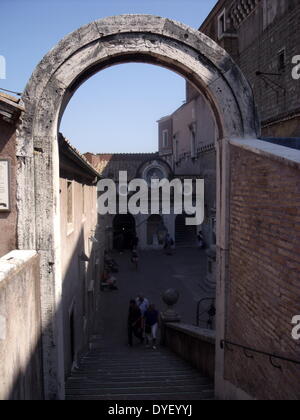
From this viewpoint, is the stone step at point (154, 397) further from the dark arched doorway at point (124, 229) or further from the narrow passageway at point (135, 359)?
the dark arched doorway at point (124, 229)

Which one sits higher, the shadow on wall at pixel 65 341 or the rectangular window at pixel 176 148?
the rectangular window at pixel 176 148

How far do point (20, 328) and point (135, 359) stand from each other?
5507 mm

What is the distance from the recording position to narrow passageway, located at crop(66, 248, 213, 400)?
595cm

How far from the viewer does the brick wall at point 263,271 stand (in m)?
3.57

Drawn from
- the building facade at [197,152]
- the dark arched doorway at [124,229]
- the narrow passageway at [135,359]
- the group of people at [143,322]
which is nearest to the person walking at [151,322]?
the group of people at [143,322]

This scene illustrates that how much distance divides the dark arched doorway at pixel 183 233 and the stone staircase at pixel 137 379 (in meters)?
17.4

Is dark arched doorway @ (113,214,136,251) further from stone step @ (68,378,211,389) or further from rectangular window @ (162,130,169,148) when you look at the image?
stone step @ (68,378,211,389)

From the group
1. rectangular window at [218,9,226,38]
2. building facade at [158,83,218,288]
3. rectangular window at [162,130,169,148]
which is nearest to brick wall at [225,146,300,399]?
building facade at [158,83,218,288]

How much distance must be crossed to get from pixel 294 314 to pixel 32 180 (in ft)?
11.6

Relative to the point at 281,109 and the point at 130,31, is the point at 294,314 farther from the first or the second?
the point at 281,109

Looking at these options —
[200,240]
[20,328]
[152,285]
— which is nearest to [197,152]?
[200,240]

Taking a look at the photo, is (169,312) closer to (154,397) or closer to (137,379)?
(137,379)
